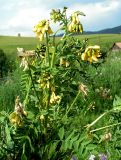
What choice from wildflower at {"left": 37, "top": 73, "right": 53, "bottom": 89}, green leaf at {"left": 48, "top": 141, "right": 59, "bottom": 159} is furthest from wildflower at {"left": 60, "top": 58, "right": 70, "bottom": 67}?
green leaf at {"left": 48, "top": 141, "right": 59, "bottom": 159}

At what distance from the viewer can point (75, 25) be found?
10.1 feet

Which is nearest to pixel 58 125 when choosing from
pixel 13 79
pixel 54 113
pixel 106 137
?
pixel 54 113

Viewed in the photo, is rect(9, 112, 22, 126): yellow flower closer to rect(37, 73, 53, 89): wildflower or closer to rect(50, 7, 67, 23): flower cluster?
rect(37, 73, 53, 89): wildflower

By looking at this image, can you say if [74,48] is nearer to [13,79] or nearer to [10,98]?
[10,98]

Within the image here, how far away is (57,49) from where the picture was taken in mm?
3119

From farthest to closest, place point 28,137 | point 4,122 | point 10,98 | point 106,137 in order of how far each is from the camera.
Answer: point 10,98
point 106,137
point 4,122
point 28,137

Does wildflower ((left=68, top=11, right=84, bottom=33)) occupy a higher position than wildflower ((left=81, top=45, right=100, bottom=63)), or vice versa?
wildflower ((left=68, top=11, right=84, bottom=33))

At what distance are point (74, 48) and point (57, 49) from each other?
0.36 feet

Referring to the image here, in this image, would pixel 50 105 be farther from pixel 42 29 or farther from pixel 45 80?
pixel 42 29

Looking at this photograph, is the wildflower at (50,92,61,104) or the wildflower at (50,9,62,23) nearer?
the wildflower at (50,92,61,104)

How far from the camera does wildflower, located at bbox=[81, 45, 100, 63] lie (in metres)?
2.97

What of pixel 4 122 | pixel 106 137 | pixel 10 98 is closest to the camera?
pixel 4 122

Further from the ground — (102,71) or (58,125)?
(58,125)

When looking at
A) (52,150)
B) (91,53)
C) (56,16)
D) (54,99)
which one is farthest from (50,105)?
(56,16)
